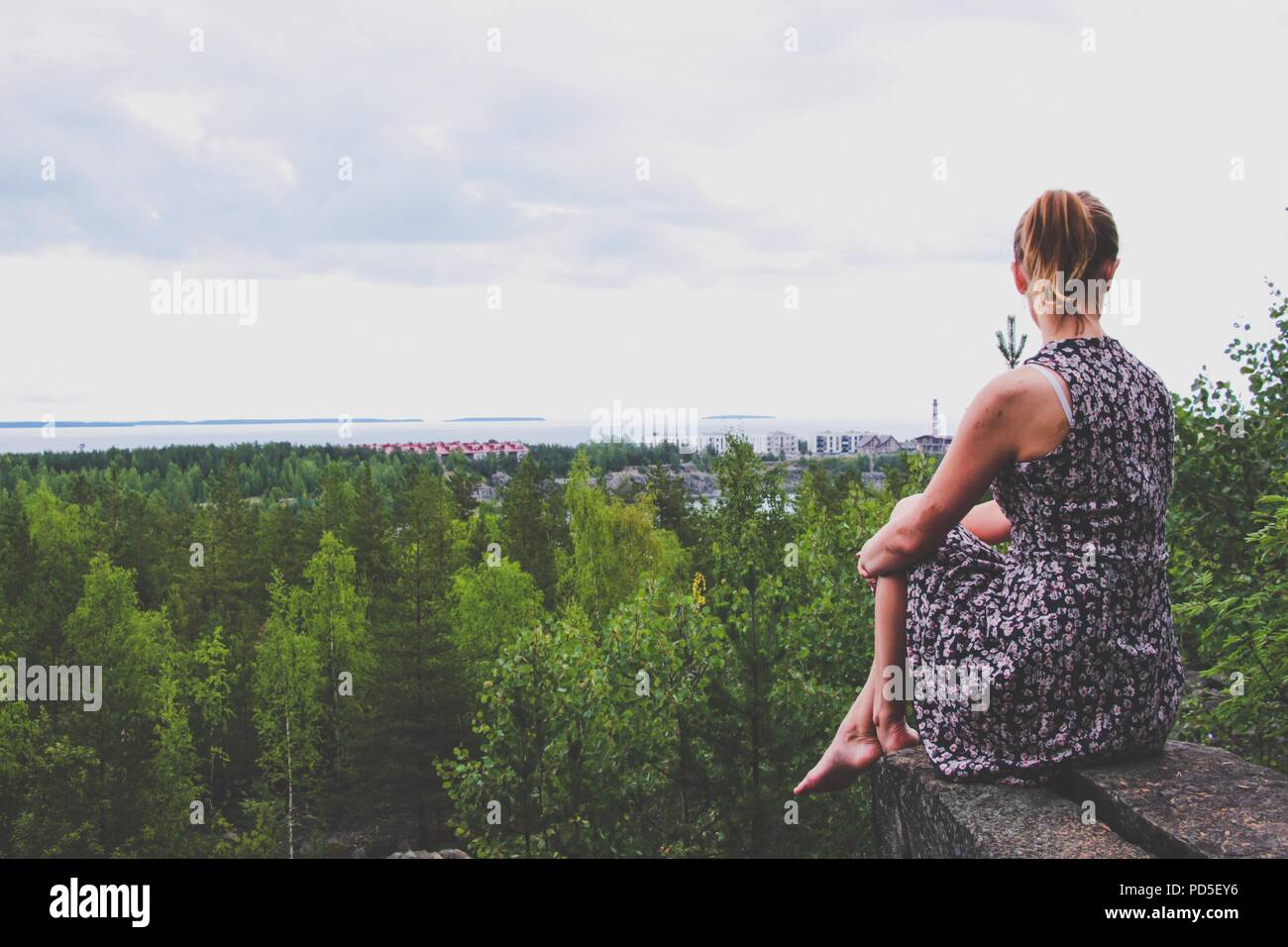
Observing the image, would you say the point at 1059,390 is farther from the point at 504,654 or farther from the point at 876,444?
the point at 876,444

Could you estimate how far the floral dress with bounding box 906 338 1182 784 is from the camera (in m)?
3.69

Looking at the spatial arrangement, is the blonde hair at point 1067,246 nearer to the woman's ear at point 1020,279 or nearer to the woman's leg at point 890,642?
the woman's ear at point 1020,279

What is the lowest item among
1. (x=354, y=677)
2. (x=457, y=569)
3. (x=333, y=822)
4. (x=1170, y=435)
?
(x=333, y=822)

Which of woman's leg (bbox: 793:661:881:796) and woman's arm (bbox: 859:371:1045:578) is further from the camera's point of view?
woman's leg (bbox: 793:661:881:796)

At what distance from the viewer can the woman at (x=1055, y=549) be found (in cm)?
366

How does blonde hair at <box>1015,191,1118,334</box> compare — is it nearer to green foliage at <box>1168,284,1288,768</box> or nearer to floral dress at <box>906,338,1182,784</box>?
floral dress at <box>906,338,1182,784</box>

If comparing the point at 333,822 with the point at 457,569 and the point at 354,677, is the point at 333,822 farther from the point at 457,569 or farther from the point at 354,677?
the point at 457,569

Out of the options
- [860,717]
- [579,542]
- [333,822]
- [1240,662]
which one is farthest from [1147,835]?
[579,542]

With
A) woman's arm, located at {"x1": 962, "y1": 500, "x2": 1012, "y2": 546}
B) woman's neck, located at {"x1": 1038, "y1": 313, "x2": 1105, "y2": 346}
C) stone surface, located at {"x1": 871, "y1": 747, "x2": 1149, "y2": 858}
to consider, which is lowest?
stone surface, located at {"x1": 871, "y1": 747, "x2": 1149, "y2": 858}

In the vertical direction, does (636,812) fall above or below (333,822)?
above

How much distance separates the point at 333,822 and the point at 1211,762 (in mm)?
35201

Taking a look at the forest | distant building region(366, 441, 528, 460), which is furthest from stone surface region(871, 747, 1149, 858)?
distant building region(366, 441, 528, 460)

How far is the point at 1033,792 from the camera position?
3.96 m
